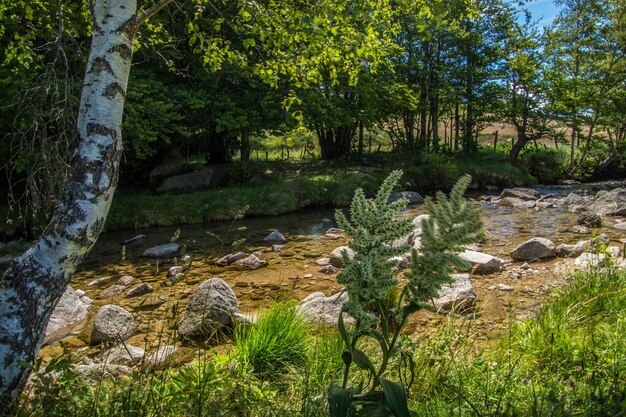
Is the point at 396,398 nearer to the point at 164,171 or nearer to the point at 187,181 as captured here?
the point at 187,181

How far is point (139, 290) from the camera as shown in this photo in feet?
26.9

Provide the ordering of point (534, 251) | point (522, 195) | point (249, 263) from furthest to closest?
point (522, 195) → point (249, 263) → point (534, 251)

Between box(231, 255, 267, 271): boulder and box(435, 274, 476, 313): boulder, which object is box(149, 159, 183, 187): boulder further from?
box(435, 274, 476, 313): boulder

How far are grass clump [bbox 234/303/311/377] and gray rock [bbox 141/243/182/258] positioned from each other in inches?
292

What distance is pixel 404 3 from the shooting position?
15.3 feet

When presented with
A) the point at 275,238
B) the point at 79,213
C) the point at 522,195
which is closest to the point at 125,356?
the point at 79,213

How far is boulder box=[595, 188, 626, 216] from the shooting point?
14.7 m

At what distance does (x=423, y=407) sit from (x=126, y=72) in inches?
142

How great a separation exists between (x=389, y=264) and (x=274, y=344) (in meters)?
2.91

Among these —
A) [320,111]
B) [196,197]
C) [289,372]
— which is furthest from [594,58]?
[289,372]

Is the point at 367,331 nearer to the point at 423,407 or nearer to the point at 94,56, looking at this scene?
the point at 423,407

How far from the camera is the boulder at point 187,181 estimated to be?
65.6 ft

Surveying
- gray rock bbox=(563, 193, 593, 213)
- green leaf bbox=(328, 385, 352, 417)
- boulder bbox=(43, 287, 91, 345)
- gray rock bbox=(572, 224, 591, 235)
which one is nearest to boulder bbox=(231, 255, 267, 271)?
boulder bbox=(43, 287, 91, 345)

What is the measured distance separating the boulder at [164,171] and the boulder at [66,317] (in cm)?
1443
